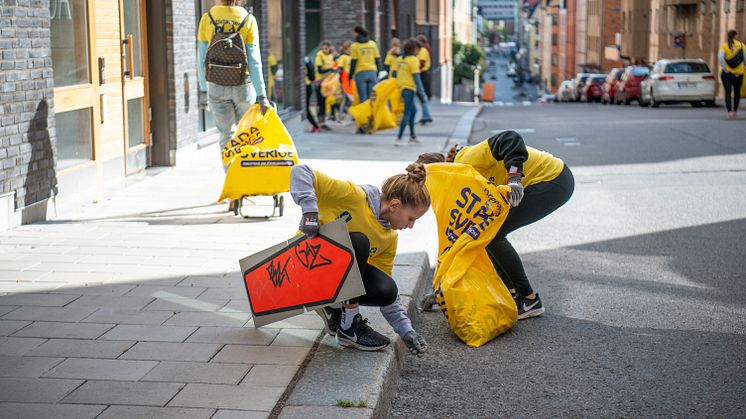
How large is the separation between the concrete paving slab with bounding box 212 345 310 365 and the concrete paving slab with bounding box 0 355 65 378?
0.75 m

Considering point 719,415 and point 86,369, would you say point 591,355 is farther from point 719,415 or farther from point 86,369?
point 86,369

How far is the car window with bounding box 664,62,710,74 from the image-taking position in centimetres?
3356

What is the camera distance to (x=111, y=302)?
6121mm

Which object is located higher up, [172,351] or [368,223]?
[368,223]

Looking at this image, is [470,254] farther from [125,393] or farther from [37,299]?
[37,299]

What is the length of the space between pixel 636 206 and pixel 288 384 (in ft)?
23.8

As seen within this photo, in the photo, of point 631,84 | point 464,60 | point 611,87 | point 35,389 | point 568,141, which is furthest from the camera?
point 464,60

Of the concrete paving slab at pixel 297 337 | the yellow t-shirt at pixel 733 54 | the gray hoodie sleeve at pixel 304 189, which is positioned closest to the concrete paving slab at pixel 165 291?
the concrete paving slab at pixel 297 337

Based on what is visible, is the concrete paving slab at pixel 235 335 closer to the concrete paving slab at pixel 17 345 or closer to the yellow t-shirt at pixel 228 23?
the concrete paving slab at pixel 17 345

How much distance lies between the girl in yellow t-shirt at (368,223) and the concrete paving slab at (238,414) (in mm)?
1109

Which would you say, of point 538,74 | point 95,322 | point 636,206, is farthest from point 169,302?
point 538,74

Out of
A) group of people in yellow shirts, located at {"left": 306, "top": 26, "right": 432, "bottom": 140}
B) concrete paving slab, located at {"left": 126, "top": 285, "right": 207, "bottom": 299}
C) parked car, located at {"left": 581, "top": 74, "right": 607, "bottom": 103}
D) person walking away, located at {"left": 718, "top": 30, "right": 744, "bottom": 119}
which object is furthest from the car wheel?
concrete paving slab, located at {"left": 126, "top": 285, "right": 207, "bottom": 299}

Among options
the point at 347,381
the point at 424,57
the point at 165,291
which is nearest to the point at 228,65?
the point at 165,291

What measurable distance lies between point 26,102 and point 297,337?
4198mm
